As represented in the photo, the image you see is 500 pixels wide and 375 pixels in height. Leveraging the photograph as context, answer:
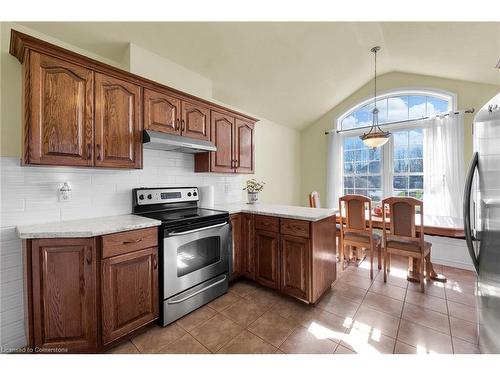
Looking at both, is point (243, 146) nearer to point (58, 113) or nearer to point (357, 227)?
point (357, 227)

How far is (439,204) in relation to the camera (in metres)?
3.42

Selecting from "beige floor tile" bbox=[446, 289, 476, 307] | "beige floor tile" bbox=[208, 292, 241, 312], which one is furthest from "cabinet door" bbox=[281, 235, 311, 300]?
"beige floor tile" bbox=[446, 289, 476, 307]

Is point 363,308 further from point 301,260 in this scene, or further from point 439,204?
point 439,204

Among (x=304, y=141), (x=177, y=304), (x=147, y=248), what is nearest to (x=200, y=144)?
(x=147, y=248)

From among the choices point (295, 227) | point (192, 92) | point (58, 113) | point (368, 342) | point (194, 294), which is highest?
point (192, 92)

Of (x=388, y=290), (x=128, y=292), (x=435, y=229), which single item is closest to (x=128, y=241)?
(x=128, y=292)

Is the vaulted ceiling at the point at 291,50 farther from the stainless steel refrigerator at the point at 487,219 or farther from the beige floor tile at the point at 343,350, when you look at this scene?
the beige floor tile at the point at 343,350

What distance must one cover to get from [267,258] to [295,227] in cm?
51

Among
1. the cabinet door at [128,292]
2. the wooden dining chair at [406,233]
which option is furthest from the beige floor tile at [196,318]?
the wooden dining chair at [406,233]

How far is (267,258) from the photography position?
233 centimetres

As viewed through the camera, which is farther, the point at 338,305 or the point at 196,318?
the point at 338,305

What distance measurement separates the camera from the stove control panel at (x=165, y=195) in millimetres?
2201

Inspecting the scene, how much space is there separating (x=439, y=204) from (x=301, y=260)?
9.33 ft

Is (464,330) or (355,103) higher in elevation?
(355,103)
